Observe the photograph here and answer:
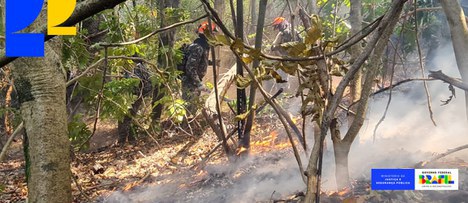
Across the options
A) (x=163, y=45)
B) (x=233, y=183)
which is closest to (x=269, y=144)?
(x=233, y=183)

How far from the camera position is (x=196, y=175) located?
4.00 m

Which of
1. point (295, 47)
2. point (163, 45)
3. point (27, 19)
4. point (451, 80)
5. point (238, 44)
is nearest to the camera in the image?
point (238, 44)

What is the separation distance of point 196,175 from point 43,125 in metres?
2.40

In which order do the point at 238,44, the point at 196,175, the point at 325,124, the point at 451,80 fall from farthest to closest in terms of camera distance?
the point at 196,175
the point at 451,80
the point at 238,44
the point at 325,124

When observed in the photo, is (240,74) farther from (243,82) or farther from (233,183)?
(243,82)

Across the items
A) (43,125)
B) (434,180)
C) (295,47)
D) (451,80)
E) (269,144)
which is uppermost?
(295,47)

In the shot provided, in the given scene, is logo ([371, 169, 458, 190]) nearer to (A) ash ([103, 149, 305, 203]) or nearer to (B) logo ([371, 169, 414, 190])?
(B) logo ([371, 169, 414, 190])

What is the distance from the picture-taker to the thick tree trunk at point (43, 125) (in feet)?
5.67

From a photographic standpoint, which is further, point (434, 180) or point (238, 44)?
point (434, 180)

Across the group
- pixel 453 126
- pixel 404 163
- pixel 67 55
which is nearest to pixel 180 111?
pixel 67 55

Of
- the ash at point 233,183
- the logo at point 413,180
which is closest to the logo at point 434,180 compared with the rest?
the logo at point 413,180

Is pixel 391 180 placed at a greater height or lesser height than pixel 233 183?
greater

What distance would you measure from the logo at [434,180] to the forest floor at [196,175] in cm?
6

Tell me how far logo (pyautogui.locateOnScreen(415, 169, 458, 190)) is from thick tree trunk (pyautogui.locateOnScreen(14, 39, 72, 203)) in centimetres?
191
